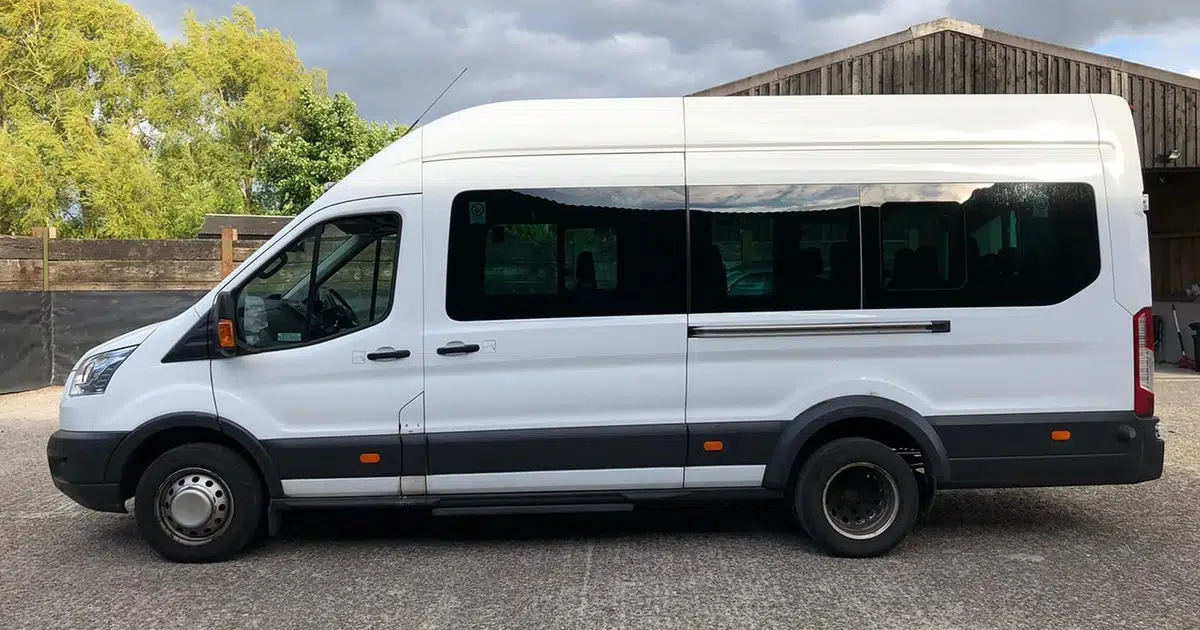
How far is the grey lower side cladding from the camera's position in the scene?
37.3 ft

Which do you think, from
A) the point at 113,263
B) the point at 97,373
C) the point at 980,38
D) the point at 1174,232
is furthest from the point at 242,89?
the point at 97,373

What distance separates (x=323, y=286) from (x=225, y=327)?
58cm

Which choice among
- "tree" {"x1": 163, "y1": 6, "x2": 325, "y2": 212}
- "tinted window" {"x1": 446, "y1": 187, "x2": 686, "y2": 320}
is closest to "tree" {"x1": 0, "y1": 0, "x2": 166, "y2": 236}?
"tree" {"x1": 163, "y1": 6, "x2": 325, "y2": 212}

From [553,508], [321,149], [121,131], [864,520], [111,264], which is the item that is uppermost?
[121,131]

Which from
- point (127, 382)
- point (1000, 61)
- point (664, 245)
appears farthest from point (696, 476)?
point (1000, 61)

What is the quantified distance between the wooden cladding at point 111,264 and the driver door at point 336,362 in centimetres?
774

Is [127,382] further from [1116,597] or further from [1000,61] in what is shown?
[1000,61]

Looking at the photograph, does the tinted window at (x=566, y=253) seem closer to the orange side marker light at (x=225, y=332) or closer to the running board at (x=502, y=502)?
the running board at (x=502, y=502)

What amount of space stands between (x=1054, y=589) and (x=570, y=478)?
262 cm

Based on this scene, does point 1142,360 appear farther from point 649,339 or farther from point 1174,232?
point 1174,232

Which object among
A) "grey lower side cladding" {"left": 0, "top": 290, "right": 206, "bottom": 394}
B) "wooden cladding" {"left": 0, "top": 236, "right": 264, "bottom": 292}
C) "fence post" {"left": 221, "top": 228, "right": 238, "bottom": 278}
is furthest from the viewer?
"fence post" {"left": 221, "top": 228, "right": 238, "bottom": 278}

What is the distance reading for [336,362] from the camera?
16.3ft

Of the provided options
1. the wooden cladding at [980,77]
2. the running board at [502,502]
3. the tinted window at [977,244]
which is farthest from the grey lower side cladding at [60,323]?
the tinted window at [977,244]

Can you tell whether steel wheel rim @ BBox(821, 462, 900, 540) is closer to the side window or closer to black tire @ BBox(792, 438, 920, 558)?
black tire @ BBox(792, 438, 920, 558)
